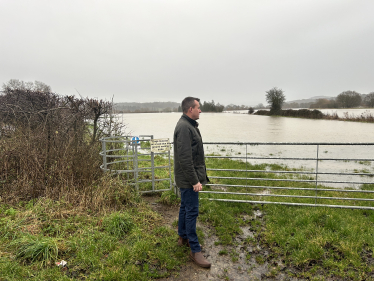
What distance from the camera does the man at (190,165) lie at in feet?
10.00

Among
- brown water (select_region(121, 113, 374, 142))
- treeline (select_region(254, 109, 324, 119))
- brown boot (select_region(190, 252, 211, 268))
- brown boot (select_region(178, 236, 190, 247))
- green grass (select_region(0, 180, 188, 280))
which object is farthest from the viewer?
treeline (select_region(254, 109, 324, 119))

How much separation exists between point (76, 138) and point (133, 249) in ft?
14.3

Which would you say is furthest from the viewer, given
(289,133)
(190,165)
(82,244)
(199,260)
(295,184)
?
(289,133)

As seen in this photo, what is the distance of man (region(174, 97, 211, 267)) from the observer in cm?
305

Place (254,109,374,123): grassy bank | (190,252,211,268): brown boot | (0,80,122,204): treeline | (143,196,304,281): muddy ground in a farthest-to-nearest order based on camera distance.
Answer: (254,109,374,123): grassy bank
(0,80,122,204): treeline
(190,252,211,268): brown boot
(143,196,304,281): muddy ground

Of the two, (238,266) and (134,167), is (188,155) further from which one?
(134,167)

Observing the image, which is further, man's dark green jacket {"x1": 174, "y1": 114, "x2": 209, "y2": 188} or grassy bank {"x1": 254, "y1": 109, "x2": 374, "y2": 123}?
grassy bank {"x1": 254, "y1": 109, "x2": 374, "y2": 123}

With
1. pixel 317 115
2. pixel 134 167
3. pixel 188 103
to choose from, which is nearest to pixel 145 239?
pixel 188 103

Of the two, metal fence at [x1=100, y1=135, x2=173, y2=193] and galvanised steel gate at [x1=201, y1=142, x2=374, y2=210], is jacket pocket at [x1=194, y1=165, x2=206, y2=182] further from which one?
metal fence at [x1=100, y1=135, x2=173, y2=193]

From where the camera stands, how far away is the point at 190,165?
119 inches

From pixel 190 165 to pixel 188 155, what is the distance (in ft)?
0.45

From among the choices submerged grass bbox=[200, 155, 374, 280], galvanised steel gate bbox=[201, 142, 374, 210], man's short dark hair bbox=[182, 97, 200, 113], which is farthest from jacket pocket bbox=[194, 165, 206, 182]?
galvanised steel gate bbox=[201, 142, 374, 210]

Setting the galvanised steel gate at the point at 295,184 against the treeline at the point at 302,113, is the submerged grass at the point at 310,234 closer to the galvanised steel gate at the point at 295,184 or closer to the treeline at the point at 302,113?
the galvanised steel gate at the point at 295,184

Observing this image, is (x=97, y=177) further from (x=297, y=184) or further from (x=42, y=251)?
(x=297, y=184)
